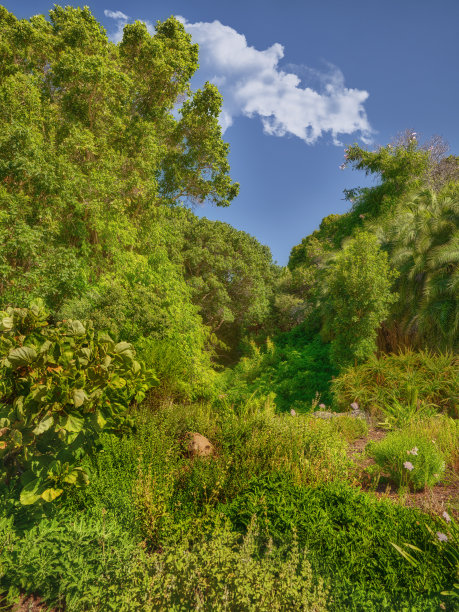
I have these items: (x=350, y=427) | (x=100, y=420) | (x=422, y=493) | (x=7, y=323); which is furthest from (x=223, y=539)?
(x=350, y=427)

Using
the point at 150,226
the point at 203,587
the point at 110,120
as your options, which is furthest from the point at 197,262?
the point at 203,587

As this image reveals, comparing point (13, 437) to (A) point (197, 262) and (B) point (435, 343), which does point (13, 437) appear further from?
(A) point (197, 262)

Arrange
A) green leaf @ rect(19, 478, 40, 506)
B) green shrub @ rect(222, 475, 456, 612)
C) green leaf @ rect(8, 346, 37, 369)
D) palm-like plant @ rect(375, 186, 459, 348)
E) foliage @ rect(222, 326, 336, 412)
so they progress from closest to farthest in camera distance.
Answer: green shrub @ rect(222, 475, 456, 612) < green leaf @ rect(8, 346, 37, 369) < green leaf @ rect(19, 478, 40, 506) < palm-like plant @ rect(375, 186, 459, 348) < foliage @ rect(222, 326, 336, 412)

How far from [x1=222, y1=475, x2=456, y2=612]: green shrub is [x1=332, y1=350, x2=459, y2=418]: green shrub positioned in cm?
398

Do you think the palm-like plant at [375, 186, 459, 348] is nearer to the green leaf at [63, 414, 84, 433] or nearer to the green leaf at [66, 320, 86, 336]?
the green leaf at [66, 320, 86, 336]

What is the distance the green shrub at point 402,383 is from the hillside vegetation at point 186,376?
0.17ft

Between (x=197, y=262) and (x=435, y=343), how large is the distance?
33.2 ft

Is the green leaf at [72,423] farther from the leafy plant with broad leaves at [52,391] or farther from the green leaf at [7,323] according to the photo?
the green leaf at [7,323]

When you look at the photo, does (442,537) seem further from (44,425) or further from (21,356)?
(21,356)

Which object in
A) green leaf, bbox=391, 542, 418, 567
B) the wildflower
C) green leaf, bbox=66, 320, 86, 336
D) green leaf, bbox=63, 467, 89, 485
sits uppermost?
green leaf, bbox=66, 320, 86, 336

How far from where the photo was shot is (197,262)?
1571 centimetres

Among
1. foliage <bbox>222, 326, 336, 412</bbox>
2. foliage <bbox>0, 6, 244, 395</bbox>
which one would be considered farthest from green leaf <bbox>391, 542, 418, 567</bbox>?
foliage <bbox>222, 326, 336, 412</bbox>

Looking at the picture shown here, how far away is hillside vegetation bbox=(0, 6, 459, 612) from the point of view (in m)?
2.41

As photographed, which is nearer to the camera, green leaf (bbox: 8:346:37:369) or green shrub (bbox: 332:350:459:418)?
green leaf (bbox: 8:346:37:369)
